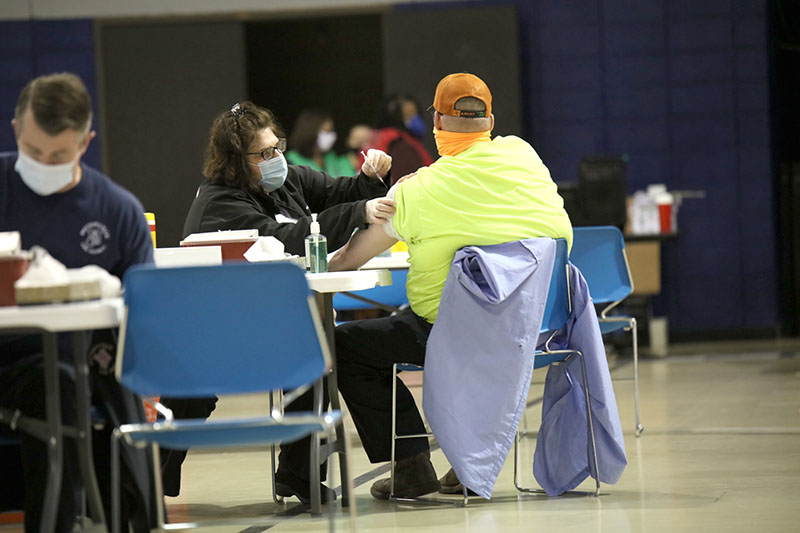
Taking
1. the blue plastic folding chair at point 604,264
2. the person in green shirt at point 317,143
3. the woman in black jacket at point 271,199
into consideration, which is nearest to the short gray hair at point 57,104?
the woman in black jacket at point 271,199

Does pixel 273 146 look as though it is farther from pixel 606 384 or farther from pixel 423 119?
pixel 423 119

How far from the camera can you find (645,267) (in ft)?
27.1

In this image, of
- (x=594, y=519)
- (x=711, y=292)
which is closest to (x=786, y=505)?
(x=594, y=519)

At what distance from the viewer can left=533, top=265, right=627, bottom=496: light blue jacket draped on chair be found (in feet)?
11.6

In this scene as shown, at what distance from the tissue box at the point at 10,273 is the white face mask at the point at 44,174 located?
8.3 inches

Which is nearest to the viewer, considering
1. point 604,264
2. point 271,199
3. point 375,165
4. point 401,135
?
point 271,199

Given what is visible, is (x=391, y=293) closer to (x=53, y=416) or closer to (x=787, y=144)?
(x=53, y=416)

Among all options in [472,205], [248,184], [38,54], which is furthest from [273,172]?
[38,54]

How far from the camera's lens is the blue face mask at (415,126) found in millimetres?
8391

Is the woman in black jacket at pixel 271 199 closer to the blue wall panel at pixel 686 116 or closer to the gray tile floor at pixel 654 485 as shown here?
the gray tile floor at pixel 654 485

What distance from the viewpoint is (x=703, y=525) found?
308cm

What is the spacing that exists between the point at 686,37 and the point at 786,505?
6.11 metres

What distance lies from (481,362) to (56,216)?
1.34 m

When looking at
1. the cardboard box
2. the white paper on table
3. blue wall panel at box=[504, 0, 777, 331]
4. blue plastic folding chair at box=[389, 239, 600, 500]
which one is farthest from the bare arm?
blue wall panel at box=[504, 0, 777, 331]
